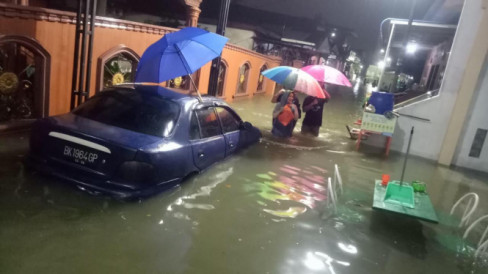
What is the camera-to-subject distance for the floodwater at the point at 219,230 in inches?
135

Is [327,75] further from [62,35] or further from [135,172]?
[135,172]

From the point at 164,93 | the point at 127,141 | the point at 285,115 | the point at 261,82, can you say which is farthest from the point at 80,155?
the point at 261,82

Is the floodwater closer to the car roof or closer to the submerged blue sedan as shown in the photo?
the submerged blue sedan

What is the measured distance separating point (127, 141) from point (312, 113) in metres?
6.39

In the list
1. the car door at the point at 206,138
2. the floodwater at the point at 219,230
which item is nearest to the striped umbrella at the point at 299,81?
the floodwater at the point at 219,230

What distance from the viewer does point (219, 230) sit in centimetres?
420

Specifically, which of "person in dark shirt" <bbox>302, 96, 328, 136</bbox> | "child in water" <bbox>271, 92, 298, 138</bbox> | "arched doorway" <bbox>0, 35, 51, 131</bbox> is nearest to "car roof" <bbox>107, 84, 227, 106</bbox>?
"arched doorway" <bbox>0, 35, 51, 131</bbox>

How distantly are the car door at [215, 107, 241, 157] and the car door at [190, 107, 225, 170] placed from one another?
6.9 inches

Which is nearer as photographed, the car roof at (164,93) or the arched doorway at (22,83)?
the car roof at (164,93)

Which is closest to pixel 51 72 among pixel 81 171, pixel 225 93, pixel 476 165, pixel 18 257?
pixel 81 171

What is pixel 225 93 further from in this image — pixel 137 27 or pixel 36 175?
pixel 36 175

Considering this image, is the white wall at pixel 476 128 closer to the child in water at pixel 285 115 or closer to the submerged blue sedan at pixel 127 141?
the child in water at pixel 285 115

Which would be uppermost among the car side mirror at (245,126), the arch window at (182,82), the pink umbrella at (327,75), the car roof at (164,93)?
the pink umbrella at (327,75)

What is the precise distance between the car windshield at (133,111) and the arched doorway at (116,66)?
9.46ft
